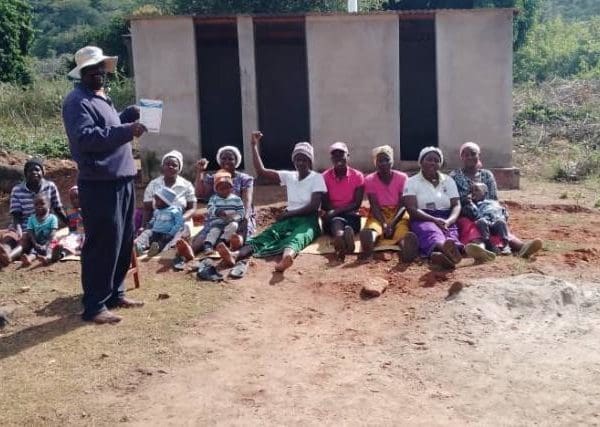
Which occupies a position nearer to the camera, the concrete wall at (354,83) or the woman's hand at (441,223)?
the woman's hand at (441,223)

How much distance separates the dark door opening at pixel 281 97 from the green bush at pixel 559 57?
Result: 1159cm

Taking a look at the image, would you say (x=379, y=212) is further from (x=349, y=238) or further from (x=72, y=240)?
(x=72, y=240)

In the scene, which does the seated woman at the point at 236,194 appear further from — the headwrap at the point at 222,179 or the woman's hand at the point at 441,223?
the woman's hand at the point at 441,223

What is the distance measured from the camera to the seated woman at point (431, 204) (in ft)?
21.4

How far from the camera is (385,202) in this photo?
709cm

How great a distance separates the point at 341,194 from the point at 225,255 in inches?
56.0

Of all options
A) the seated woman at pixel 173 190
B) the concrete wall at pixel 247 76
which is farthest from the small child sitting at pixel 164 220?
the concrete wall at pixel 247 76

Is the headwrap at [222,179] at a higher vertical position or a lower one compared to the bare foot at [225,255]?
higher

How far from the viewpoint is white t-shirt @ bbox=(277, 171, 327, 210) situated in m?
7.08

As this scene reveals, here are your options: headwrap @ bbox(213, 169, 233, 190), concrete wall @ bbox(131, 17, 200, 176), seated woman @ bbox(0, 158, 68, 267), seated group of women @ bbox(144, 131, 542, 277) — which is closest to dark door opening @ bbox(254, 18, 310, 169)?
concrete wall @ bbox(131, 17, 200, 176)

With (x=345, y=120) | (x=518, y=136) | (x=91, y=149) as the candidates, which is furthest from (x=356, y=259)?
(x=518, y=136)

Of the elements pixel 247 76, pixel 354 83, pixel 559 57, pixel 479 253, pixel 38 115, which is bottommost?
pixel 479 253

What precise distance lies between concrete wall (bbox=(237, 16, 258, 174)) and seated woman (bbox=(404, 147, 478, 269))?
394 centimetres

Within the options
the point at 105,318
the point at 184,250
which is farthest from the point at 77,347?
the point at 184,250
